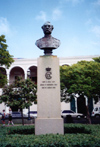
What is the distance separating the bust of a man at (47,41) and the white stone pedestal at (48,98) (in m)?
0.46

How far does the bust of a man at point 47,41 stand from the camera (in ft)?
25.9

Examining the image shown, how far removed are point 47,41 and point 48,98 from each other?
2.67 m

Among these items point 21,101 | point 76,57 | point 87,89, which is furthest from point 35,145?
point 76,57

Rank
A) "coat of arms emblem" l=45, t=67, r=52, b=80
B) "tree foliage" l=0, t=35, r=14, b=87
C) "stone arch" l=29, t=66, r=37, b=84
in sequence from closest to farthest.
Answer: "coat of arms emblem" l=45, t=67, r=52, b=80 < "tree foliage" l=0, t=35, r=14, b=87 < "stone arch" l=29, t=66, r=37, b=84

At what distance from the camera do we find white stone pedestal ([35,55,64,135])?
23.3 feet

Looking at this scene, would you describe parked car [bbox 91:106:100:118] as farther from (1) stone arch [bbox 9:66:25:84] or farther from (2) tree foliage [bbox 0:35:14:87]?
(2) tree foliage [bbox 0:35:14:87]

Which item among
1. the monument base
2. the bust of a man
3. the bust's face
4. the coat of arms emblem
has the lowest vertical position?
the monument base

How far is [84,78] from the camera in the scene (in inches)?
650

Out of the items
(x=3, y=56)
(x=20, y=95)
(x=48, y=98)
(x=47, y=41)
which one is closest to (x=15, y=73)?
(x=3, y=56)

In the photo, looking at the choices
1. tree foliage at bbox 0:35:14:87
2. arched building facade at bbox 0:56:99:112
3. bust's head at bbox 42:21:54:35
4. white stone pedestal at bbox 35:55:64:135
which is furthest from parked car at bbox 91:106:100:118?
bust's head at bbox 42:21:54:35

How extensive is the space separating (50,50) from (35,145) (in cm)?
448

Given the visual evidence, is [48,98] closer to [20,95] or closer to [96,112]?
[20,95]

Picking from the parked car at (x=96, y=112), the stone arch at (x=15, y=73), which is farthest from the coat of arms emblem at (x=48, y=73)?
the stone arch at (x=15, y=73)

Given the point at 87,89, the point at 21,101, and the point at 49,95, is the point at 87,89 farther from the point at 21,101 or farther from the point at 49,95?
the point at 49,95
